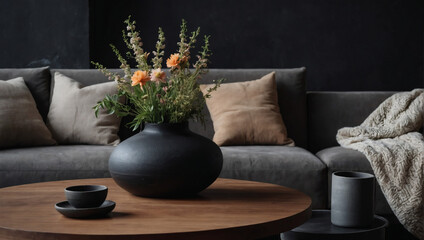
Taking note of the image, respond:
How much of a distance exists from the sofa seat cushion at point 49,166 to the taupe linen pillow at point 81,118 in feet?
1.28

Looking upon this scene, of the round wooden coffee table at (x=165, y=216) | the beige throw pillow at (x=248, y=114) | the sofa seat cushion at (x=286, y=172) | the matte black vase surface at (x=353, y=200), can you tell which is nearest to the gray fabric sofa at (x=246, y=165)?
the sofa seat cushion at (x=286, y=172)

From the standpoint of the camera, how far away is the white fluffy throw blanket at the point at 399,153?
258cm

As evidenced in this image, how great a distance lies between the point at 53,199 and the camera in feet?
5.27

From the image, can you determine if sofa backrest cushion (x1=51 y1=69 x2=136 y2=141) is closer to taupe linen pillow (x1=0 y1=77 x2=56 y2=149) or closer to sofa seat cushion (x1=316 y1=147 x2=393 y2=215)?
taupe linen pillow (x1=0 y1=77 x2=56 y2=149)

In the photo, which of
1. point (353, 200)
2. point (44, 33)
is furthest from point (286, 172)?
point (44, 33)

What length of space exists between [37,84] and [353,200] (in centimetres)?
227

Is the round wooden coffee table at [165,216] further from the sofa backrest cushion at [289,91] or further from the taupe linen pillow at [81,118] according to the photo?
the sofa backrest cushion at [289,91]

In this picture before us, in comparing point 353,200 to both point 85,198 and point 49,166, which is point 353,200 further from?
point 49,166

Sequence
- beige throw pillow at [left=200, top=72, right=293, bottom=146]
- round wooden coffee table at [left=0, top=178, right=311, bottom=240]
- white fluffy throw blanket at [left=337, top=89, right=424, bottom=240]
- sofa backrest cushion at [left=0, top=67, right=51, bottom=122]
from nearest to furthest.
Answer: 1. round wooden coffee table at [left=0, top=178, right=311, bottom=240]
2. white fluffy throw blanket at [left=337, top=89, right=424, bottom=240]
3. beige throw pillow at [left=200, top=72, right=293, bottom=146]
4. sofa backrest cushion at [left=0, top=67, right=51, bottom=122]

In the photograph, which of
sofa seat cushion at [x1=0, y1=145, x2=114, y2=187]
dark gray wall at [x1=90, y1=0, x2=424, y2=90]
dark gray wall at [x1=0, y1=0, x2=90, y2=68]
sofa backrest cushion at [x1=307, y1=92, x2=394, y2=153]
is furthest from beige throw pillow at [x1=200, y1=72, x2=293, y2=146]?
dark gray wall at [x1=0, y1=0, x2=90, y2=68]

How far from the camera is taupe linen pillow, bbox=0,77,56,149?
2961 mm

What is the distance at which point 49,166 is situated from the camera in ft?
8.57

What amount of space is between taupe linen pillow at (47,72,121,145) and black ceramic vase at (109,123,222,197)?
59.0 inches

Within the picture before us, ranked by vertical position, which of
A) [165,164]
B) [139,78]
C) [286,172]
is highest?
[139,78]
